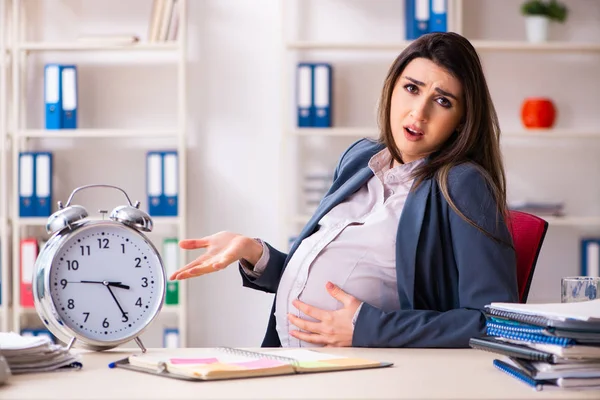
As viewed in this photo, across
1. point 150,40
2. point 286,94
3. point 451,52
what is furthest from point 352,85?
point 451,52

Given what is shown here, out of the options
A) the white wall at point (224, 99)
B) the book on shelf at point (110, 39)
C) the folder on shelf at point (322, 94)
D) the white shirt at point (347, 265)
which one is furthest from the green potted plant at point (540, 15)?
the white shirt at point (347, 265)

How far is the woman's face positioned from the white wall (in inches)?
88.7

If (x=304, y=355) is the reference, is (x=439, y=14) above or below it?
above

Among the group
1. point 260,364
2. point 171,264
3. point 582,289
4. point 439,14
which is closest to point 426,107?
point 582,289

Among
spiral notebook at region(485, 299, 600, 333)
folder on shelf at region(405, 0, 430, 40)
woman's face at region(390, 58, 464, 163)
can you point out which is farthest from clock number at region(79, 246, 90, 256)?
folder on shelf at region(405, 0, 430, 40)

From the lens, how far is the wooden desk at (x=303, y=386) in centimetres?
110

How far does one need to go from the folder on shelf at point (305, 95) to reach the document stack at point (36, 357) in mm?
2717

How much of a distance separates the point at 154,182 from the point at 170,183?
0.26ft

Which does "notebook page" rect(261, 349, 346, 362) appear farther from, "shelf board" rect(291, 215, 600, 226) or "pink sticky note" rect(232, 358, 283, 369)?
"shelf board" rect(291, 215, 600, 226)

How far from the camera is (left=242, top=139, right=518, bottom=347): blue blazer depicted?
5.22 feet

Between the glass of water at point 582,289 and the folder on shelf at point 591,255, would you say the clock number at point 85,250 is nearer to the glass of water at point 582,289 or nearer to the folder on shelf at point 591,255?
the glass of water at point 582,289

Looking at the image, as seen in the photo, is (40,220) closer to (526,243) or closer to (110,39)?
(110,39)

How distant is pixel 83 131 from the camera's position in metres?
3.92

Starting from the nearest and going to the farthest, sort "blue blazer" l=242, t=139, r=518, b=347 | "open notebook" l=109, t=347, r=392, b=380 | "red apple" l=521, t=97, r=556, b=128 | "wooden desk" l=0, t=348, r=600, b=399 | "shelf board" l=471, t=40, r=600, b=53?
"wooden desk" l=0, t=348, r=600, b=399, "open notebook" l=109, t=347, r=392, b=380, "blue blazer" l=242, t=139, r=518, b=347, "shelf board" l=471, t=40, r=600, b=53, "red apple" l=521, t=97, r=556, b=128
